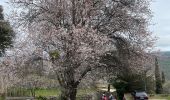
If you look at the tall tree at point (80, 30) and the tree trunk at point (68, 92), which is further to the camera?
the tree trunk at point (68, 92)

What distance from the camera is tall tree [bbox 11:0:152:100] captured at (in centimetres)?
2714

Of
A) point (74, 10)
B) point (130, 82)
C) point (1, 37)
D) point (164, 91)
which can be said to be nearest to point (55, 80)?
point (74, 10)

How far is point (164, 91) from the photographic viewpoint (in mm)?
86625

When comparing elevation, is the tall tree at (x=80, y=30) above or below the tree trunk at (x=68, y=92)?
above

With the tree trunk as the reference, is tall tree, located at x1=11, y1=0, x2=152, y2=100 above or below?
above

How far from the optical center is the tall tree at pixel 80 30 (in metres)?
27.1

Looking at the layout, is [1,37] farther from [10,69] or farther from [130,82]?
[10,69]

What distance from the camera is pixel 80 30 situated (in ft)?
89.9

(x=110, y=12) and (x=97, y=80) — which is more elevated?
(x=110, y=12)

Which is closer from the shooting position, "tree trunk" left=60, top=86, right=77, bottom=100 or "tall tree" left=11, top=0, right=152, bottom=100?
"tall tree" left=11, top=0, right=152, bottom=100

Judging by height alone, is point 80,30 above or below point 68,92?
above

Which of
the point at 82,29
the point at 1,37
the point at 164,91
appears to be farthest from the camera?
the point at 164,91

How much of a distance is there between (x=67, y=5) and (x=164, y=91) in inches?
2398

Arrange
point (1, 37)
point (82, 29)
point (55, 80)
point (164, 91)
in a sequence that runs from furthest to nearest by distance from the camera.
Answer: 1. point (164, 91)
2. point (1, 37)
3. point (55, 80)
4. point (82, 29)
